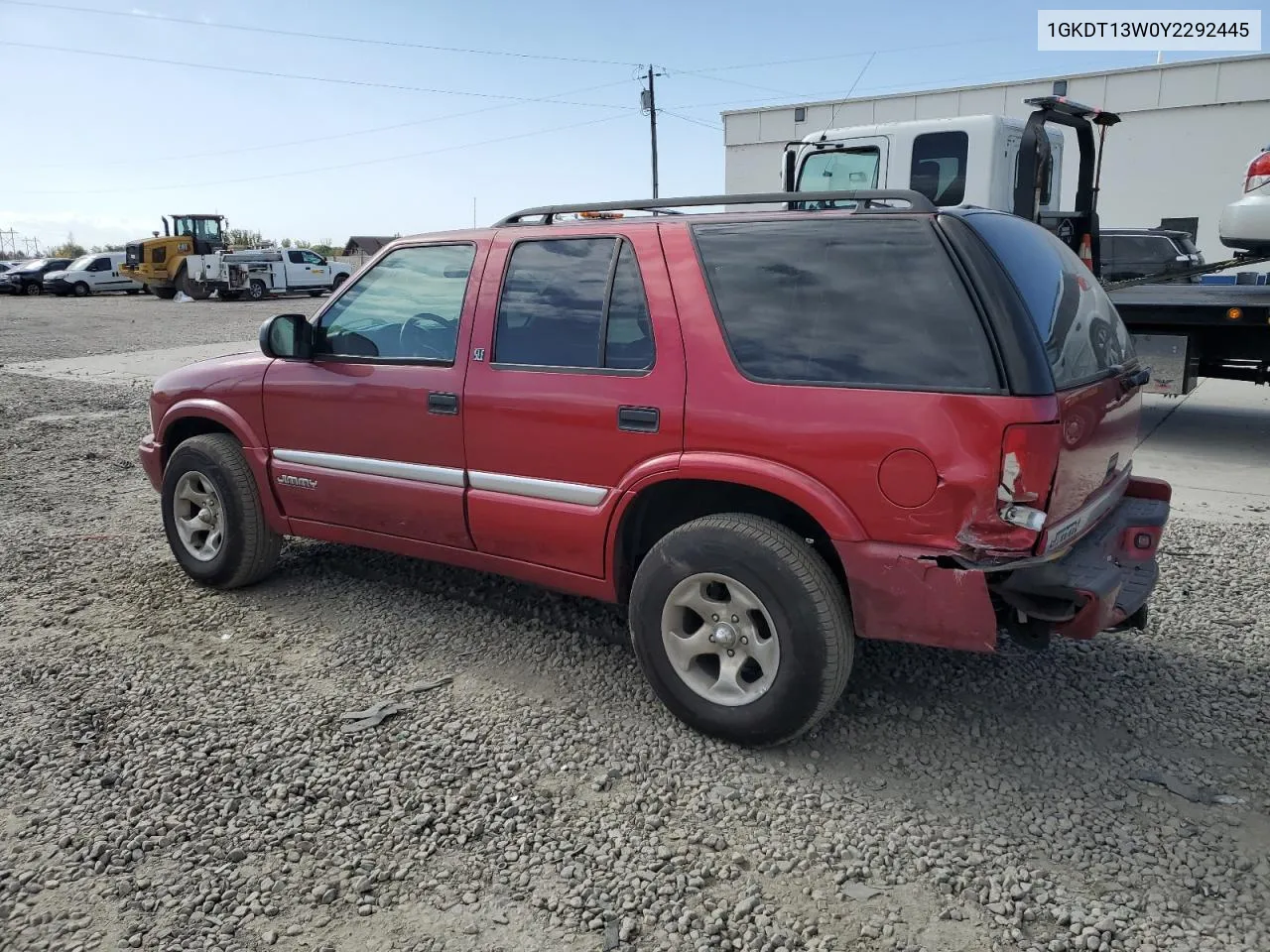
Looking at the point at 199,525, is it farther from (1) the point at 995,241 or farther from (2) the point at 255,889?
(1) the point at 995,241

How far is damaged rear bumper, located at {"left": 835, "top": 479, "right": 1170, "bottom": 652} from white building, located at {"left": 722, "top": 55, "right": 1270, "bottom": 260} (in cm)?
2274

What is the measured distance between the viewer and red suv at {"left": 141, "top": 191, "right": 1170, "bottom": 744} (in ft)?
9.29

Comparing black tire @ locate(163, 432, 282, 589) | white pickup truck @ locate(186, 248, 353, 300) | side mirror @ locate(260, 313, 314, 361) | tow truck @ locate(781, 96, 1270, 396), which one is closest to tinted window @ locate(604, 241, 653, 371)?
side mirror @ locate(260, 313, 314, 361)

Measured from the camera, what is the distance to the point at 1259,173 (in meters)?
7.81

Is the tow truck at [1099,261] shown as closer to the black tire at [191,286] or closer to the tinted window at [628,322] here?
the tinted window at [628,322]

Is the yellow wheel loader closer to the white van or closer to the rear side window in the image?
the white van

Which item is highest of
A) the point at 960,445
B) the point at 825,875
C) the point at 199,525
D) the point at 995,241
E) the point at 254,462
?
the point at 995,241

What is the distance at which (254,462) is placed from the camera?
456cm

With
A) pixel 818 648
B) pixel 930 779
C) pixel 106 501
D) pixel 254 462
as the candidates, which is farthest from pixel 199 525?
pixel 930 779

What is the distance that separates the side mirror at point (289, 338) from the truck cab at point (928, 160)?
628 cm

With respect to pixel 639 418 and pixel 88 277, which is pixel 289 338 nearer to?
pixel 639 418

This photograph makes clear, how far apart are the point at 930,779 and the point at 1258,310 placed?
253 inches

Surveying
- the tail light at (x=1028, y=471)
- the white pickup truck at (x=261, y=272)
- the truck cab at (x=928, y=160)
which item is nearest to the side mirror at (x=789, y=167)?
the truck cab at (x=928, y=160)

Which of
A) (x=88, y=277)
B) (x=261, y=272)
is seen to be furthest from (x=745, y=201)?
(x=88, y=277)
